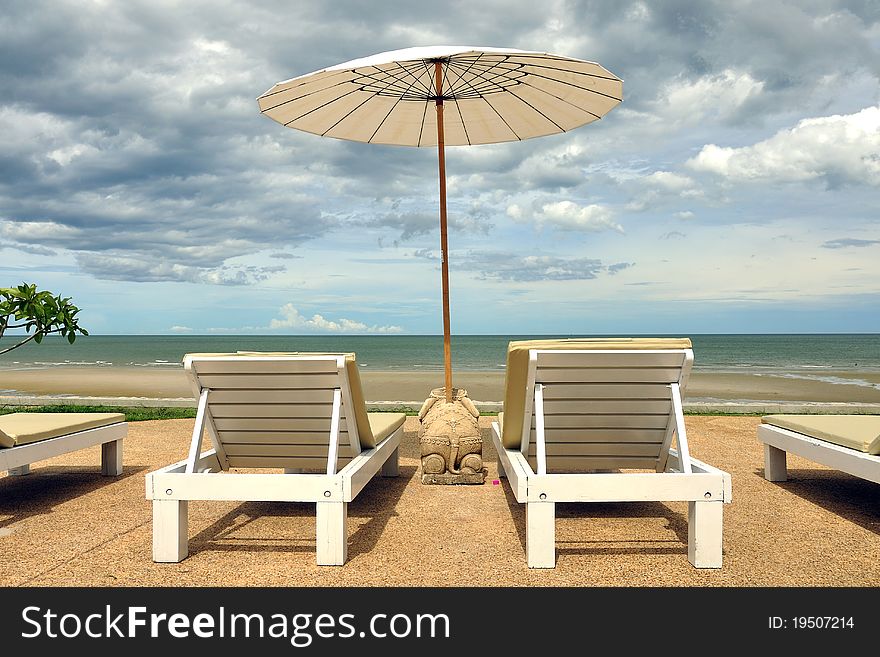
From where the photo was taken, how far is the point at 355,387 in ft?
12.7

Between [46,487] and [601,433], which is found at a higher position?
[601,433]

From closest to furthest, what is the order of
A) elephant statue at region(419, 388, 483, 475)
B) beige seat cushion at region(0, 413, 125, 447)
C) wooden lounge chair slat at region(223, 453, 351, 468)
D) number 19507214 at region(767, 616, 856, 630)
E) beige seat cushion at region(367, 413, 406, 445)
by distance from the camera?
number 19507214 at region(767, 616, 856, 630) < wooden lounge chair slat at region(223, 453, 351, 468) < beige seat cushion at region(0, 413, 125, 447) < beige seat cushion at region(367, 413, 406, 445) < elephant statue at region(419, 388, 483, 475)

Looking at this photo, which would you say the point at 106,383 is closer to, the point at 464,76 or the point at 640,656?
the point at 464,76

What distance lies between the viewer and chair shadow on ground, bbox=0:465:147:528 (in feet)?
15.1

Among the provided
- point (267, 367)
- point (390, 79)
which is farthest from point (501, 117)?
point (267, 367)

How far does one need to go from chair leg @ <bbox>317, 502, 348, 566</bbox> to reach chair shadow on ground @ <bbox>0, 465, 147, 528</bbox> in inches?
91.8

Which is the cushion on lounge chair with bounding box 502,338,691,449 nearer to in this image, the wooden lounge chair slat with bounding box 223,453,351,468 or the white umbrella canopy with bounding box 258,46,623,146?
the wooden lounge chair slat with bounding box 223,453,351,468

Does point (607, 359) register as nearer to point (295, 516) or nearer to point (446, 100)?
point (295, 516)

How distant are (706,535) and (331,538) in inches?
74.8

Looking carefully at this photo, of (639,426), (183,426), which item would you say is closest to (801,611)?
(639,426)

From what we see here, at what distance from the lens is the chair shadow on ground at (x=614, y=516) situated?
11.9ft

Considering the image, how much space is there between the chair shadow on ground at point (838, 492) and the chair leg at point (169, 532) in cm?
399

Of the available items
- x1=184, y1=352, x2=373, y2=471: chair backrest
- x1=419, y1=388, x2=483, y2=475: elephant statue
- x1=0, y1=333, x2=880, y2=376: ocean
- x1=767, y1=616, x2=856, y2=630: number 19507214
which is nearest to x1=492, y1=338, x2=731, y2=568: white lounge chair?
x1=767, y1=616, x2=856, y2=630: number 19507214

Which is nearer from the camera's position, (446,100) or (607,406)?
(607,406)
